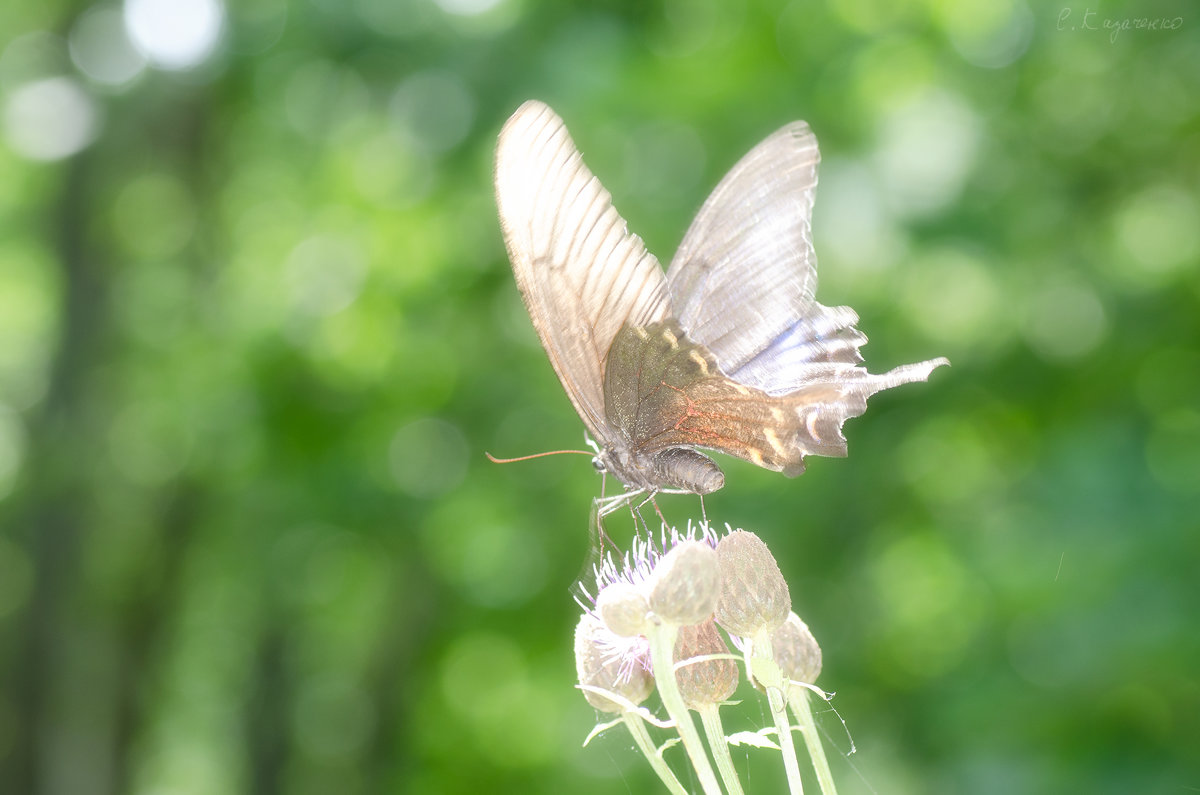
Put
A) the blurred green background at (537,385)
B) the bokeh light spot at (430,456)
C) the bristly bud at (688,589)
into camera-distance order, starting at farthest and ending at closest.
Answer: the bokeh light spot at (430,456) → the blurred green background at (537,385) → the bristly bud at (688,589)

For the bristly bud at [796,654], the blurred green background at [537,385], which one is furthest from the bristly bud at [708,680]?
the blurred green background at [537,385]

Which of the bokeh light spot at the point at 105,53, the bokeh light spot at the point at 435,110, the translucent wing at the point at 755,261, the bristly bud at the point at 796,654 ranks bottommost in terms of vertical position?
the bristly bud at the point at 796,654

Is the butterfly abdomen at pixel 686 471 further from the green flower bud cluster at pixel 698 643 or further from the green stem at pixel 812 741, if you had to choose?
the green stem at pixel 812 741

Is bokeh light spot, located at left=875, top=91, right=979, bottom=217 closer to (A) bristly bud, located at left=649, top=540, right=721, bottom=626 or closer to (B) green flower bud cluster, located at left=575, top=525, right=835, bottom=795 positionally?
(B) green flower bud cluster, located at left=575, top=525, right=835, bottom=795

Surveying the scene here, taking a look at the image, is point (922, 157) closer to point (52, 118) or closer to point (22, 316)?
point (52, 118)

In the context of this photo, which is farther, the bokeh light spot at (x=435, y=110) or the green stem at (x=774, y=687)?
the bokeh light spot at (x=435, y=110)

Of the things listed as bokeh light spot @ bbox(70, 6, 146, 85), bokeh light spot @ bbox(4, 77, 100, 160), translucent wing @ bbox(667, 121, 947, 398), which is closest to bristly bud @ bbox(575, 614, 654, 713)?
translucent wing @ bbox(667, 121, 947, 398)

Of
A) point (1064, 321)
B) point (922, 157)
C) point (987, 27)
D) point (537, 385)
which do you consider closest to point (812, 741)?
point (922, 157)

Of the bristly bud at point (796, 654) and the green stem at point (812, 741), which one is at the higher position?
the green stem at point (812, 741)
